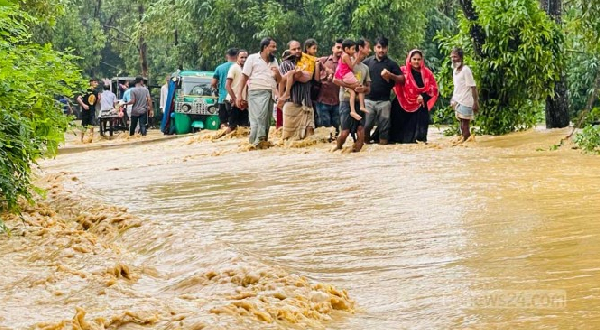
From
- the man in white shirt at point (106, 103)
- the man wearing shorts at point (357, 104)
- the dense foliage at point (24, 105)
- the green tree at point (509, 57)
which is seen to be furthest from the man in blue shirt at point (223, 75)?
the dense foliage at point (24, 105)

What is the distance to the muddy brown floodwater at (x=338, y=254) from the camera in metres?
4.92

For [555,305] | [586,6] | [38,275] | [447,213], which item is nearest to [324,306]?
[555,305]

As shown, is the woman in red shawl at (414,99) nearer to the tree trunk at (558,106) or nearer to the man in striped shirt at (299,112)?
the man in striped shirt at (299,112)

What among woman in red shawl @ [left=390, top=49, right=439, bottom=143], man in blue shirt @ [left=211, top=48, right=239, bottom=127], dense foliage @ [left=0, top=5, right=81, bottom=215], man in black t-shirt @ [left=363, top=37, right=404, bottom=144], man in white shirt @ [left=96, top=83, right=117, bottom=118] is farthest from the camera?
Result: man in white shirt @ [left=96, top=83, right=117, bottom=118]

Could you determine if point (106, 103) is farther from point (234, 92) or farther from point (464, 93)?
point (464, 93)

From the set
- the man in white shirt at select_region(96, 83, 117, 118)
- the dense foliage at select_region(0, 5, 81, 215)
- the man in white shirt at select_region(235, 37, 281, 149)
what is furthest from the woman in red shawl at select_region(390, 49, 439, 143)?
the man in white shirt at select_region(96, 83, 117, 118)

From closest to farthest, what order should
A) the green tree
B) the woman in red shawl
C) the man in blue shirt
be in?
the woman in red shawl → the green tree → the man in blue shirt

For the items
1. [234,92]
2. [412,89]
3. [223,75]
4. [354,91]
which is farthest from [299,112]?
[223,75]

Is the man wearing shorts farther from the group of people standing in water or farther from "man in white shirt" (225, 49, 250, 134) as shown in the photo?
"man in white shirt" (225, 49, 250, 134)

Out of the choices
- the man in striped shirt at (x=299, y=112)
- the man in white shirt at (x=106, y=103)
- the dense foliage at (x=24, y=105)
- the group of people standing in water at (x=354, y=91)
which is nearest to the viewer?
the dense foliage at (x=24, y=105)

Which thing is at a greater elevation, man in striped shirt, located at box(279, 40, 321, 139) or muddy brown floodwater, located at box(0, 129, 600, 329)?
man in striped shirt, located at box(279, 40, 321, 139)

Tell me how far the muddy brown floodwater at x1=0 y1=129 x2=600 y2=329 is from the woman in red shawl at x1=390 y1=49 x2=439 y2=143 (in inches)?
146

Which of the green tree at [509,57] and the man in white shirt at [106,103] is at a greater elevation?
the green tree at [509,57]

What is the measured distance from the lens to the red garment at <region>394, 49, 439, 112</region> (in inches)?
594
